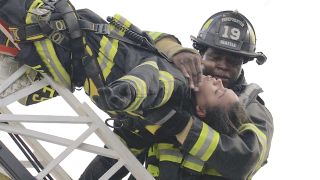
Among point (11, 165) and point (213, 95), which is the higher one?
point (213, 95)

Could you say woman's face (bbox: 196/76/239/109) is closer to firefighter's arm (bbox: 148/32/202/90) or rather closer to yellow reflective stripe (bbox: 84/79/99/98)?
firefighter's arm (bbox: 148/32/202/90)

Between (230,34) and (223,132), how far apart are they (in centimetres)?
93

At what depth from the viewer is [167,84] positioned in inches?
123

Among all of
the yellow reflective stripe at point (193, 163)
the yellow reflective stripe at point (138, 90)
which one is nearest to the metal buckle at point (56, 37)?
the yellow reflective stripe at point (138, 90)

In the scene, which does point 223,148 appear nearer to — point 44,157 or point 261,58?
point 261,58

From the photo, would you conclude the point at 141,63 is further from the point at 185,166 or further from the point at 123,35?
the point at 185,166

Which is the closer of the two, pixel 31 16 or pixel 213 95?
pixel 31 16

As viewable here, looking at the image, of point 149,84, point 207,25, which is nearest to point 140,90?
point 149,84

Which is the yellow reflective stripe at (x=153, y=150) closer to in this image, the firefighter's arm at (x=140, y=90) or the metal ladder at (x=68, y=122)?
the metal ladder at (x=68, y=122)

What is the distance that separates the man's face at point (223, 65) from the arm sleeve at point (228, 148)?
0.58 m

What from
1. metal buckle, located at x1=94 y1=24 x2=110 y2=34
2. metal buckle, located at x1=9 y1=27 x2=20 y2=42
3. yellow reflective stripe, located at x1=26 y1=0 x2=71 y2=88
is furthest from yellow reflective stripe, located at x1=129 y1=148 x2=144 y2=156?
metal buckle, located at x1=9 y1=27 x2=20 y2=42

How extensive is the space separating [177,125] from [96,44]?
70 centimetres

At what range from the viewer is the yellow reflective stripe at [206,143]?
3379 mm

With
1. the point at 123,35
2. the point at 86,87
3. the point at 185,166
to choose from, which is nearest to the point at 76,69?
the point at 86,87
